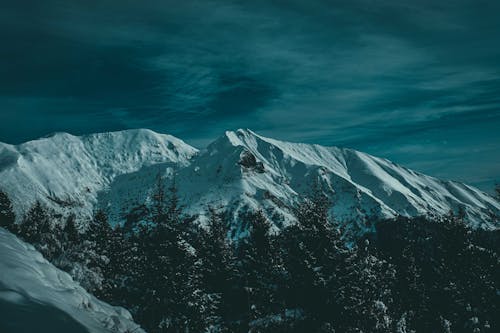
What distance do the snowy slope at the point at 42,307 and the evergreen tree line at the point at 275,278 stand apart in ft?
45.1

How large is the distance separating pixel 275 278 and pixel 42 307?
2091 cm

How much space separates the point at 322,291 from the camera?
20344mm

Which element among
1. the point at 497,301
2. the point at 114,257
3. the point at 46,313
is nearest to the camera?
the point at 46,313

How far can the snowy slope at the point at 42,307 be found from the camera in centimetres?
500

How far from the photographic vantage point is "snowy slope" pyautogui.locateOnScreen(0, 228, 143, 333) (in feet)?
16.4

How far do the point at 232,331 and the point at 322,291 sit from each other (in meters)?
11.6

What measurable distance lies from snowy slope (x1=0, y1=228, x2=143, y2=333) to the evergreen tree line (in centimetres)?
1375

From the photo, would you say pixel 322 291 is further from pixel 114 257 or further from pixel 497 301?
pixel 114 257

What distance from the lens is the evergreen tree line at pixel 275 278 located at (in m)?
20.8

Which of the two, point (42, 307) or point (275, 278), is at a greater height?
point (42, 307)

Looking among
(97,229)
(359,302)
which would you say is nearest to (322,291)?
(359,302)

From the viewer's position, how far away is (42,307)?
5.48 meters

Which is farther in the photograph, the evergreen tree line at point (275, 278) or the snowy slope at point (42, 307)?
the evergreen tree line at point (275, 278)

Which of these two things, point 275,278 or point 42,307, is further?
point 275,278
